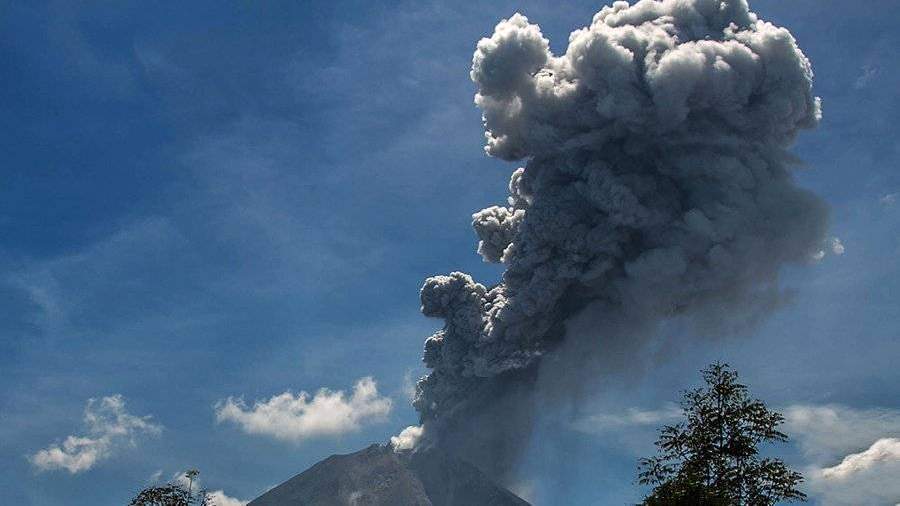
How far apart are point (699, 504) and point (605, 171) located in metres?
70.9

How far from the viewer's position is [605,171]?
98.8m

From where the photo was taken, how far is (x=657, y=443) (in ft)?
109

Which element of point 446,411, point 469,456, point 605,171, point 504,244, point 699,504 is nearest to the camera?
point 699,504

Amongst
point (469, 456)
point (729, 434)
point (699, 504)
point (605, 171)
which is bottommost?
point (699, 504)

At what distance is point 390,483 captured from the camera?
16850 centimetres

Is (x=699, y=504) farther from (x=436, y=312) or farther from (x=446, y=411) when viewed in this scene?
(x=446, y=411)

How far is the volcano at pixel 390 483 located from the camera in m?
149

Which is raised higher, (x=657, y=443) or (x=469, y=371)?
(x=469, y=371)

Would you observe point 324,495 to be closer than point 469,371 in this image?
No

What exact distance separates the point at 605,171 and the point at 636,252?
11067 mm

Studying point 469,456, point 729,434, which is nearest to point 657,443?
point 729,434

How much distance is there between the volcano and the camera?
149m

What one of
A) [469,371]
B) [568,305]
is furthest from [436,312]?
[568,305]

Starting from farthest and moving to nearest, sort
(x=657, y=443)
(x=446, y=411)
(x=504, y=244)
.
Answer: (x=446, y=411) < (x=504, y=244) < (x=657, y=443)
